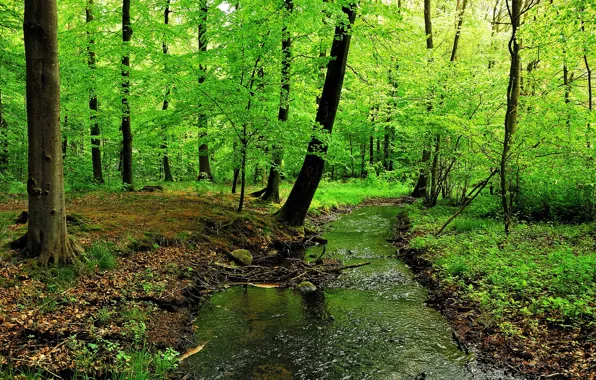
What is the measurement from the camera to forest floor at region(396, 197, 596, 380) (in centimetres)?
452

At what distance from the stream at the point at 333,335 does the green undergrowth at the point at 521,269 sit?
2.85 feet

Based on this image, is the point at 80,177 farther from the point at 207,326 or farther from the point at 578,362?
the point at 578,362

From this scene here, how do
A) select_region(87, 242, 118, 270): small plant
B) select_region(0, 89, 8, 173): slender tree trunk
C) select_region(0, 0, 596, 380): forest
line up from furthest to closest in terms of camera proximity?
select_region(0, 89, 8, 173): slender tree trunk, select_region(87, 242, 118, 270): small plant, select_region(0, 0, 596, 380): forest

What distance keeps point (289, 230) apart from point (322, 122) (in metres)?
3.46

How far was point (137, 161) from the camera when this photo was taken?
23.6 metres

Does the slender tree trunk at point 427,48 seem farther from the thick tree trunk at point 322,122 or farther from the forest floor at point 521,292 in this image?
the forest floor at point 521,292

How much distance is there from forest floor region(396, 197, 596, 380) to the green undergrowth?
12mm

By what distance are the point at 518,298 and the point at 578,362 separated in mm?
1617

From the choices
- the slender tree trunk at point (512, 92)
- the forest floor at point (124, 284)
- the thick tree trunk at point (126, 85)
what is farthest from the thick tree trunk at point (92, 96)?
the slender tree trunk at point (512, 92)

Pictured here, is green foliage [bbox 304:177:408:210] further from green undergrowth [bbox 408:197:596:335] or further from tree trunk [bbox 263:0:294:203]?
green undergrowth [bbox 408:197:596:335]

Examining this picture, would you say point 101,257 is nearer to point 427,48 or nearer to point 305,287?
point 305,287

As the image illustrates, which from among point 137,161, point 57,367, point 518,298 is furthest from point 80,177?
point 518,298

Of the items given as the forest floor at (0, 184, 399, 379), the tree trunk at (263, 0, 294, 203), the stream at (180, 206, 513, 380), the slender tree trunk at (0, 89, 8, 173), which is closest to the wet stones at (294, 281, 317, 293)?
the stream at (180, 206, 513, 380)

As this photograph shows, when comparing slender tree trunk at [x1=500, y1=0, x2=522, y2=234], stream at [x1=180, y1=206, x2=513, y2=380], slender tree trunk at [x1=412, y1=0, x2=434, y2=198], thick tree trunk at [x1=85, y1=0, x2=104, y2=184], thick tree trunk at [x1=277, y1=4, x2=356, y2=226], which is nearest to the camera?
stream at [x1=180, y1=206, x2=513, y2=380]
